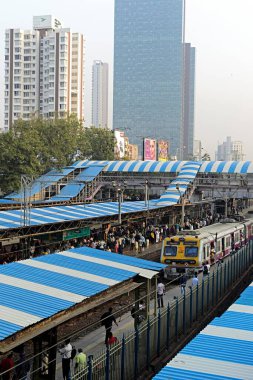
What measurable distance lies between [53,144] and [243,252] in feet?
131

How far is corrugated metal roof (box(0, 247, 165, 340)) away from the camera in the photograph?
39.4 ft

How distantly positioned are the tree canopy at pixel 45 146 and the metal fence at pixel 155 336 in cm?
3358

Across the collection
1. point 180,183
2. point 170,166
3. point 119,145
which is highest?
point 119,145

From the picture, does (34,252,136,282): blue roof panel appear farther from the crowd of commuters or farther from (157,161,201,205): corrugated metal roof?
(157,161,201,205): corrugated metal roof

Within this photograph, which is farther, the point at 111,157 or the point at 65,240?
the point at 111,157

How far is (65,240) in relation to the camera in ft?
100

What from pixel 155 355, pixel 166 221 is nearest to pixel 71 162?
pixel 166 221

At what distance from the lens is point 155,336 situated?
49.2 ft

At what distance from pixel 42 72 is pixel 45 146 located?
7119 cm

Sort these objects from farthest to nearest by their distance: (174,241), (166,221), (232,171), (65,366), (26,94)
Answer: (26,94) < (232,171) < (166,221) < (174,241) < (65,366)

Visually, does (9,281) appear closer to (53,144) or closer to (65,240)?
(65,240)

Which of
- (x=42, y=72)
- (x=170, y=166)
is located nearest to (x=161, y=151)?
(x=170, y=166)

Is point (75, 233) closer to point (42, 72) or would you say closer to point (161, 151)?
point (161, 151)

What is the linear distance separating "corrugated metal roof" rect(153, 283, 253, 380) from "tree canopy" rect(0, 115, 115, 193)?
42371 millimetres
